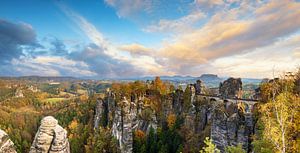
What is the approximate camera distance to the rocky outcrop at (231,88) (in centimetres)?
4972

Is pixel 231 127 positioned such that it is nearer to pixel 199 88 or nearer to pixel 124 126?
pixel 124 126

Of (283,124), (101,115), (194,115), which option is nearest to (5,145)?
(283,124)

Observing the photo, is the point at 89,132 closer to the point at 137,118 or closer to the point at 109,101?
the point at 109,101

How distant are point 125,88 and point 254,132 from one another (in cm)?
4842

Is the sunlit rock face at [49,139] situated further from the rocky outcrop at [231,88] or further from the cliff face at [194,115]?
the rocky outcrop at [231,88]

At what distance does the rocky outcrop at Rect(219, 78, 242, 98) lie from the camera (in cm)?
4972

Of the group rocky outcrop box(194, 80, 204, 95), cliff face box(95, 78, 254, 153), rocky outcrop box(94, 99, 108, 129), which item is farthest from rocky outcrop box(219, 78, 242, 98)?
rocky outcrop box(94, 99, 108, 129)

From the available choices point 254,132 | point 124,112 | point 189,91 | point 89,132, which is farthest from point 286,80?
point 89,132

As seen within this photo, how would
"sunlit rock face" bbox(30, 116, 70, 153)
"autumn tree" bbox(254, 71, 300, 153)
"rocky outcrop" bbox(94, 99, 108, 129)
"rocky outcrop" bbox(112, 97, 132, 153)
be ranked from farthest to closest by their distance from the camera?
"rocky outcrop" bbox(94, 99, 108, 129), "rocky outcrop" bbox(112, 97, 132, 153), "autumn tree" bbox(254, 71, 300, 153), "sunlit rock face" bbox(30, 116, 70, 153)

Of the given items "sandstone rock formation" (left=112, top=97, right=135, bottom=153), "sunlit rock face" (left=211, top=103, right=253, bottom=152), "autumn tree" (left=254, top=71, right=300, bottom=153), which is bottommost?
"sandstone rock formation" (left=112, top=97, right=135, bottom=153)

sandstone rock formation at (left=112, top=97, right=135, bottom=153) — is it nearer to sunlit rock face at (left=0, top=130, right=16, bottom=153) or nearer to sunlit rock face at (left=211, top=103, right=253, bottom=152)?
sunlit rock face at (left=211, top=103, right=253, bottom=152)

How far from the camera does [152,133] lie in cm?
6038

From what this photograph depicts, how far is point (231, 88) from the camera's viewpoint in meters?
51.2

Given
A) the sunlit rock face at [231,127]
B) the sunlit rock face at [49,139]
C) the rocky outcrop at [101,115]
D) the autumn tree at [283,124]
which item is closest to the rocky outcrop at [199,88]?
the sunlit rock face at [231,127]
